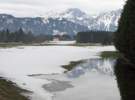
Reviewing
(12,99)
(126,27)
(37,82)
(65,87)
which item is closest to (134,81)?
(65,87)

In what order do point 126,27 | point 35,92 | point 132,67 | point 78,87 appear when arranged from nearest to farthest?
point 35,92
point 78,87
point 132,67
point 126,27

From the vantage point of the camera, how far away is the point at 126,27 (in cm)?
6775

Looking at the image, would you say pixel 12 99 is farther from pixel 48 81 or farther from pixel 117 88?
pixel 48 81

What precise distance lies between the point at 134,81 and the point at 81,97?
40.5 ft

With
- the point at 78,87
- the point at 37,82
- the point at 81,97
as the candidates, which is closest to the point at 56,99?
the point at 81,97

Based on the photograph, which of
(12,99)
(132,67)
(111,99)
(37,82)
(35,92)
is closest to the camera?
(12,99)

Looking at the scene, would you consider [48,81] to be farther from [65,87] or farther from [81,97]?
[81,97]

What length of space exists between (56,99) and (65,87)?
900 cm

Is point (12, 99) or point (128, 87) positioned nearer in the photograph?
point (12, 99)

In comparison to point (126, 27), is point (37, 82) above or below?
below

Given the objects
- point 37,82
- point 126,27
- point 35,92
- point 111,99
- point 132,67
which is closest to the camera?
point 111,99

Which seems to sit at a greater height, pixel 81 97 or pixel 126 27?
pixel 126 27

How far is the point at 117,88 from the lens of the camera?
40031 mm

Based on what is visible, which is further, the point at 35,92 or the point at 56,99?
the point at 35,92
